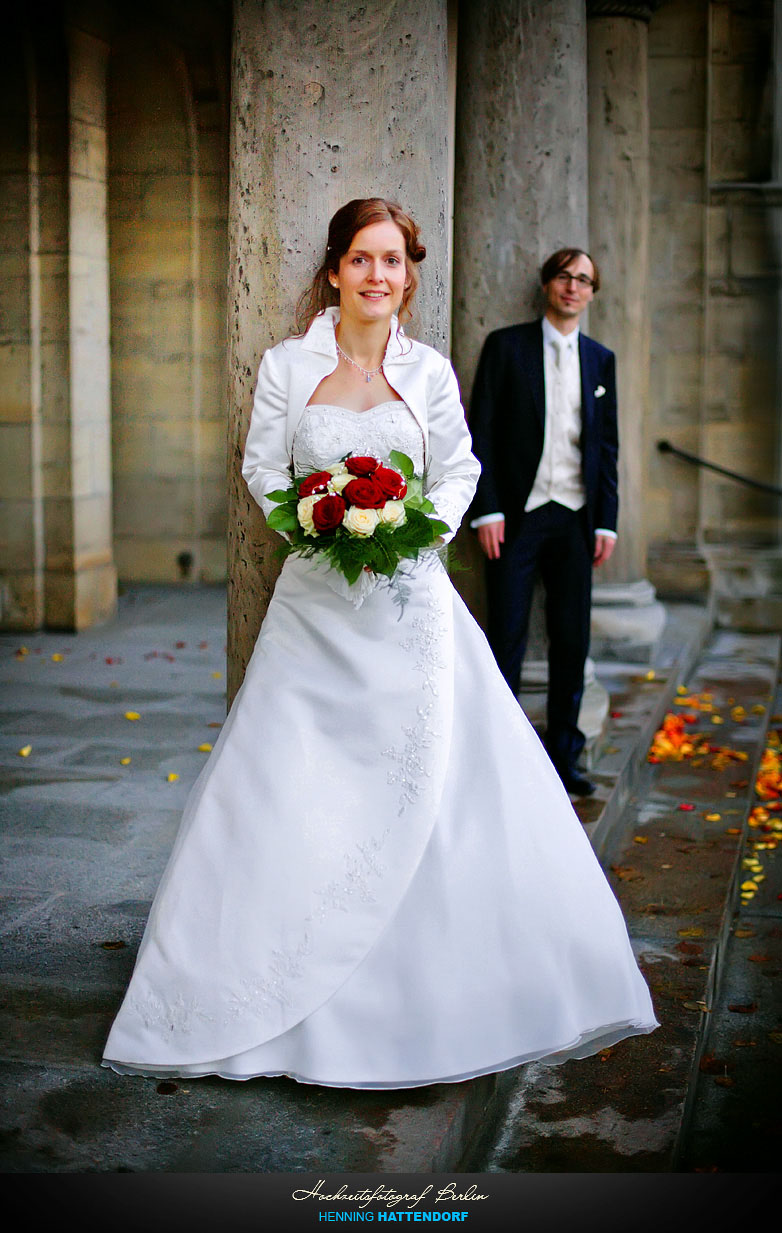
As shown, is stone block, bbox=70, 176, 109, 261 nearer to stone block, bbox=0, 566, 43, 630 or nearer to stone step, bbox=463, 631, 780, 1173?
stone block, bbox=0, 566, 43, 630

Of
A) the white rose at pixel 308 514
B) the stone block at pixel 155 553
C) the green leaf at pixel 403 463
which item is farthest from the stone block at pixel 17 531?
the white rose at pixel 308 514

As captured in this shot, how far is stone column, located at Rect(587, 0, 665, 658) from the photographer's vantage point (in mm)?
8086

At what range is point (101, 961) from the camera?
3736mm

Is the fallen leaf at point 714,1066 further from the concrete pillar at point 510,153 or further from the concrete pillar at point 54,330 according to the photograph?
the concrete pillar at point 54,330

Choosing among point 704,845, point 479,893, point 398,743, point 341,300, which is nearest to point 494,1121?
point 479,893

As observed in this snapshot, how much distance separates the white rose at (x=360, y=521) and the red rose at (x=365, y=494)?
Answer: 14 mm

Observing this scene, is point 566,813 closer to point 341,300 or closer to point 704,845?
point 341,300

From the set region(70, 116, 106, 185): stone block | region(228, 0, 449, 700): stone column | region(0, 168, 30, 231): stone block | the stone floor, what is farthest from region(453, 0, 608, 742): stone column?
region(0, 168, 30, 231): stone block

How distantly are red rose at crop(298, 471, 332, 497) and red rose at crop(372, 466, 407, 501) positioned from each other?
4.4 inches

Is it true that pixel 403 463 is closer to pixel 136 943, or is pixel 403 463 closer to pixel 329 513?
pixel 329 513

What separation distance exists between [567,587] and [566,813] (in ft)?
6.98

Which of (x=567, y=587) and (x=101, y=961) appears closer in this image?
(x=101, y=961)

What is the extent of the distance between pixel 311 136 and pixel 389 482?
978 mm

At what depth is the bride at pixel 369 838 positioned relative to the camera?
3076mm
